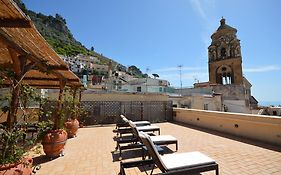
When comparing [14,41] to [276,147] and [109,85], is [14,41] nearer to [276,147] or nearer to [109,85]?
[276,147]

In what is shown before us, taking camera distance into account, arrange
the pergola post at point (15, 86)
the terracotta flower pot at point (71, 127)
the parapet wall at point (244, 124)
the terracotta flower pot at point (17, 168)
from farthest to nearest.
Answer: the terracotta flower pot at point (71, 127)
the parapet wall at point (244, 124)
the pergola post at point (15, 86)
the terracotta flower pot at point (17, 168)

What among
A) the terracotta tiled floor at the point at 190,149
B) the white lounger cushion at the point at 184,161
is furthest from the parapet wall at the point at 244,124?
the white lounger cushion at the point at 184,161

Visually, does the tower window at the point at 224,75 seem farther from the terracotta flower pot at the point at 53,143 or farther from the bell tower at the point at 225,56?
the terracotta flower pot at the point at 53,143

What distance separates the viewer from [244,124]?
780cm

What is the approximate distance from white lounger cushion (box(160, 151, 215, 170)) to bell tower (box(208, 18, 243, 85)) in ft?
100

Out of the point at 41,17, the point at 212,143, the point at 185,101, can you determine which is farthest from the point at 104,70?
the point at 212,143

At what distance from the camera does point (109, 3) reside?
10.9 m

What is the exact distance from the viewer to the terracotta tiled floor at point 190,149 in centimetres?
436

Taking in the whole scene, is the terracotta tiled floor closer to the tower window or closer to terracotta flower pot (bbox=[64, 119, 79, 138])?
terracotta flower pot (bbox=[64, 119, 79, 138])

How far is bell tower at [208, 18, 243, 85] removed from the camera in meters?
29.9

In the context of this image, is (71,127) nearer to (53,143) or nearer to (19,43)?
(53,143)

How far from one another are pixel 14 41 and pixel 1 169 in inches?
91.7

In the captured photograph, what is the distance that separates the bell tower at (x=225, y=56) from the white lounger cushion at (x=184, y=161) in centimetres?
3052

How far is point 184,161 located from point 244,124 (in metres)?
5.63
